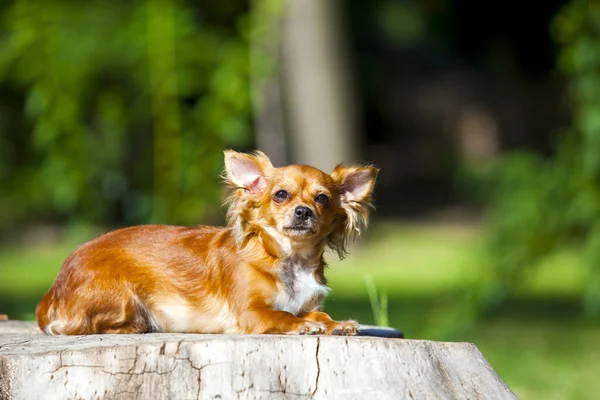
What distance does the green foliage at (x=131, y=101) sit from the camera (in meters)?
13.4

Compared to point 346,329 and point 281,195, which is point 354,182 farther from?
point 346,329

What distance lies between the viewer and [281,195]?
5453 mm

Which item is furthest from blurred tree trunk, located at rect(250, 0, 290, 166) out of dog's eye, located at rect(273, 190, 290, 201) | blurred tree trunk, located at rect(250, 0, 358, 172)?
dog's eye, located at rect(273, 190, 290, 201)

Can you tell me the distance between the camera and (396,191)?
27.5 meters

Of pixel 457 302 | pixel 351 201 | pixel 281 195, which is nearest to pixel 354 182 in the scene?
pixel 351 201

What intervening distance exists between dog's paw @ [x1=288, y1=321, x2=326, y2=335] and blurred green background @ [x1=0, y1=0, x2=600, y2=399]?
108 cm

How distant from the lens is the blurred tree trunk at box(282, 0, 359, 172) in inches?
756

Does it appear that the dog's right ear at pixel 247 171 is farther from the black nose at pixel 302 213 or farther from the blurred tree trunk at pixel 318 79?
the blurred tree trunk at pixel 318 79

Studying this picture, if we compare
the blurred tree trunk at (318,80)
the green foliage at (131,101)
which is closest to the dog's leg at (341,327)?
the green foliage at (131,101)

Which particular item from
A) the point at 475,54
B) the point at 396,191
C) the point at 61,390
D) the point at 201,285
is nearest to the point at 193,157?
the point at 201,285

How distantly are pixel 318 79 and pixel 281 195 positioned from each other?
551 inches

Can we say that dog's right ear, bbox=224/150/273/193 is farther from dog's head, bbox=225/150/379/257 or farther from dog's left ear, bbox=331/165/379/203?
dog's left ear, bbox=331/165/379/203

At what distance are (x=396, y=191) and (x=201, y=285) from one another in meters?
22.3

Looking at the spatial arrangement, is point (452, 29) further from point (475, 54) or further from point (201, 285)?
point (201, 285)
